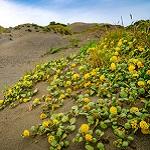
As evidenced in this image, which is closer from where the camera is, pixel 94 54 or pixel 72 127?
pixel 72 127

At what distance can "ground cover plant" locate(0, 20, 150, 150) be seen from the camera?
18.6 ft

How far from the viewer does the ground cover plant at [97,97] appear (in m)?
5.68

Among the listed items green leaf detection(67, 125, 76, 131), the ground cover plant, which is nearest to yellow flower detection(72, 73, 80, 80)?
the ground cover plant

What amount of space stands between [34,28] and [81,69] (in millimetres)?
15378

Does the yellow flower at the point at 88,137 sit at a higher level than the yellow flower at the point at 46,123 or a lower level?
lower

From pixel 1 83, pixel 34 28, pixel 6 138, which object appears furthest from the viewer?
pixel 34 28

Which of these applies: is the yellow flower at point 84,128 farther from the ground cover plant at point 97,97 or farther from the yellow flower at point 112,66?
the yellow flower at point 112,66

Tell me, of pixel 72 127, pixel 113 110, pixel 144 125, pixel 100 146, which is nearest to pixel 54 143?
pixel 72 127

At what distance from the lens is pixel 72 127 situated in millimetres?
5891

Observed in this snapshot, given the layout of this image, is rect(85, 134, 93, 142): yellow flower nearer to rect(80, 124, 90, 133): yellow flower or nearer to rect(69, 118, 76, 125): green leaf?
rect(80, 124, 90, 133): yellow flower

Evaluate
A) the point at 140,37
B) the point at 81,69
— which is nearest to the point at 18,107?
the point at 81,69

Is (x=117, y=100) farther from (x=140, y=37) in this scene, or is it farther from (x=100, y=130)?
(x=140, y=37)

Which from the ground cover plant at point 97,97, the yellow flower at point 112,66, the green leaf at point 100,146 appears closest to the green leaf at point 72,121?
the ground cover plant at point 97,97

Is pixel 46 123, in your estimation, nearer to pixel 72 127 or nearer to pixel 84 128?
pixel 72 127
